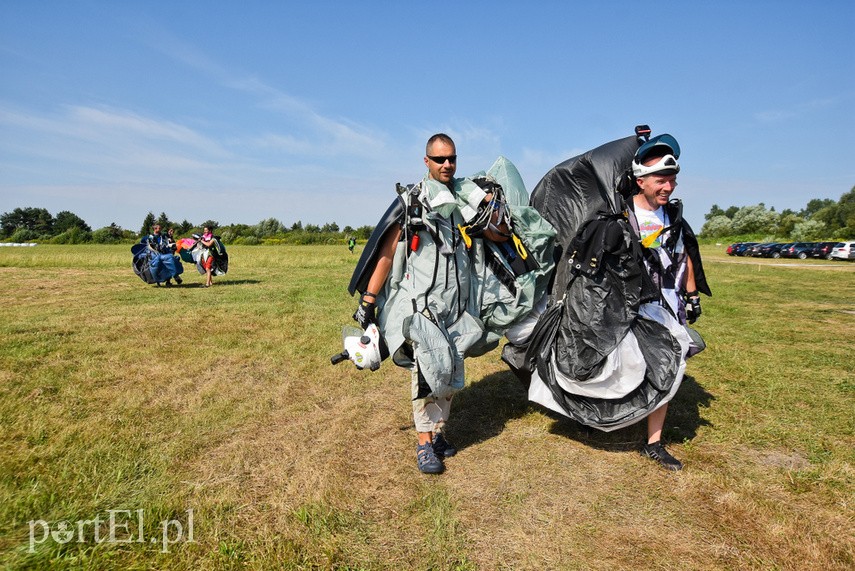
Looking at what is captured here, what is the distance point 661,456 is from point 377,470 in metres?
1.84

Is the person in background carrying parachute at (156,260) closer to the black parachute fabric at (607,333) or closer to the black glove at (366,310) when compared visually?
the black glove at (366,310)

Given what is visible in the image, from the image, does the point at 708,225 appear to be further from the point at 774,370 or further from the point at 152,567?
the point at 152,567

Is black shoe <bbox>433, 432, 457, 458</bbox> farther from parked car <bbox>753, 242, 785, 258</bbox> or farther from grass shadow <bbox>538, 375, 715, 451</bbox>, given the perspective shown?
parked car <bbox>753, 242, 785, 258</bbox>

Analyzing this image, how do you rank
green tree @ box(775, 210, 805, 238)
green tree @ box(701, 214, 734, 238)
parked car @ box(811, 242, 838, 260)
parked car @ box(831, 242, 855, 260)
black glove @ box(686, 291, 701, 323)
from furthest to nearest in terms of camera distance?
green tree @ box(701, 214, 734, 238)
green tree @ box(775, 210, 805, 238)
parked car @ box(811, 242, 838, 260)
parked car @ box(831, 242, 855, 260)
black glove @ box(686, 291, 701, 323)

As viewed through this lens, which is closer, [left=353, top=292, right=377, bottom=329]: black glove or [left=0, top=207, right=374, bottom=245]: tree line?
[left=353, top=292, right=377, bottom=329]: black glove

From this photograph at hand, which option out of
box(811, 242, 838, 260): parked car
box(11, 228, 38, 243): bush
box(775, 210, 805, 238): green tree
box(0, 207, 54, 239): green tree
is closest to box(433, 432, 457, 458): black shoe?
box(811, 242, 838, 260): parked car

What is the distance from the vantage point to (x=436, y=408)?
11.0 feet

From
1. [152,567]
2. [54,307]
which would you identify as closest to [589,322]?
[152,567]

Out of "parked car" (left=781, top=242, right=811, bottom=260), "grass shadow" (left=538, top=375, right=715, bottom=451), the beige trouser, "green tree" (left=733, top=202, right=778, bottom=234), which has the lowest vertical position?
"grass shadow" (left=538, top=375, right=715, bottom=451)

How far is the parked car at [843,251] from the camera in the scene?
31203mm

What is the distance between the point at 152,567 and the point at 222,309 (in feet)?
24.7

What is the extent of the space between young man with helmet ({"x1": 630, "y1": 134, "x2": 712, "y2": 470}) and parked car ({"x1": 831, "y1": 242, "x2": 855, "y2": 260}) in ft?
122

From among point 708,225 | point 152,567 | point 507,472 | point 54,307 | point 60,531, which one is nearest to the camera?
point 152,567

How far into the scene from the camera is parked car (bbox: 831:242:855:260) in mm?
31203
